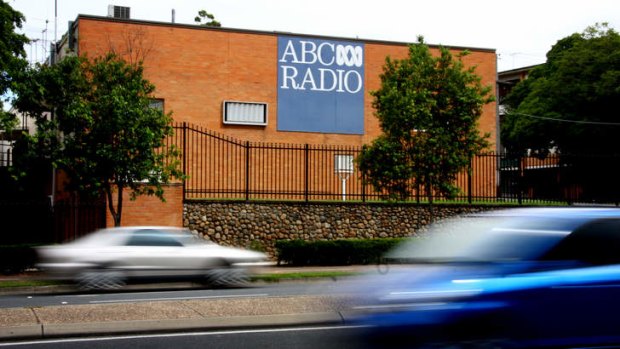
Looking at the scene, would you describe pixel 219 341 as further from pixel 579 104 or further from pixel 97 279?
pixel 579 104

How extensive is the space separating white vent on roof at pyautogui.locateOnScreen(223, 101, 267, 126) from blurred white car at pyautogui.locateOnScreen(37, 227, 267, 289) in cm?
1609

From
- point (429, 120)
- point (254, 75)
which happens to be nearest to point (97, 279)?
point (429, 120)

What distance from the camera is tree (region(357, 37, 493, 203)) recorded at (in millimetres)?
23359

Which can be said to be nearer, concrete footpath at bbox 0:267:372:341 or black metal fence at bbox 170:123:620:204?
concrete footpath at bbox 0:267:372:341

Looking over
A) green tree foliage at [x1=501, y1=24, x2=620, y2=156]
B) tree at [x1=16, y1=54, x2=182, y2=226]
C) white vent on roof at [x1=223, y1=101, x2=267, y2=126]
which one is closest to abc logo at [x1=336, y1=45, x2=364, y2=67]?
white vent on roof at [x1=223, y1=101, x2=267, y2=126]

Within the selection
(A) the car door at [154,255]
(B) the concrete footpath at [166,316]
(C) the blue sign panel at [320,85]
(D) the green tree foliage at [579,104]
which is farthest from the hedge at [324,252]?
(D) the green tree foliage at [579,104]

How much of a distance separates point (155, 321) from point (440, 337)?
16.7ft

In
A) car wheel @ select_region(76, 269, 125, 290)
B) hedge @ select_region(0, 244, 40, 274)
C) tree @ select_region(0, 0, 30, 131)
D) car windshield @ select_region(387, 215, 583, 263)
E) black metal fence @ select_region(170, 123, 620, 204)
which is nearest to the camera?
car windshield @ select_region(387, 215, 583, 263)

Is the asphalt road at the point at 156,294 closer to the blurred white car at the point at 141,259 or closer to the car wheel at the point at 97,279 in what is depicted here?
the car wheel at the point at 97,279

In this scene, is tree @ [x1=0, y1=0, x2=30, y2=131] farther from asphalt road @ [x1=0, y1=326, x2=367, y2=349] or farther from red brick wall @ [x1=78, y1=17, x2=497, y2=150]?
asphalt road @ [x1=0, y1=326, x2=367, y2=349]

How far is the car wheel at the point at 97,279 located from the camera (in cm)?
1555

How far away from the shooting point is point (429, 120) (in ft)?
76.5

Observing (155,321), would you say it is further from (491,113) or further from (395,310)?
(491,113)

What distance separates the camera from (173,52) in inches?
1260
